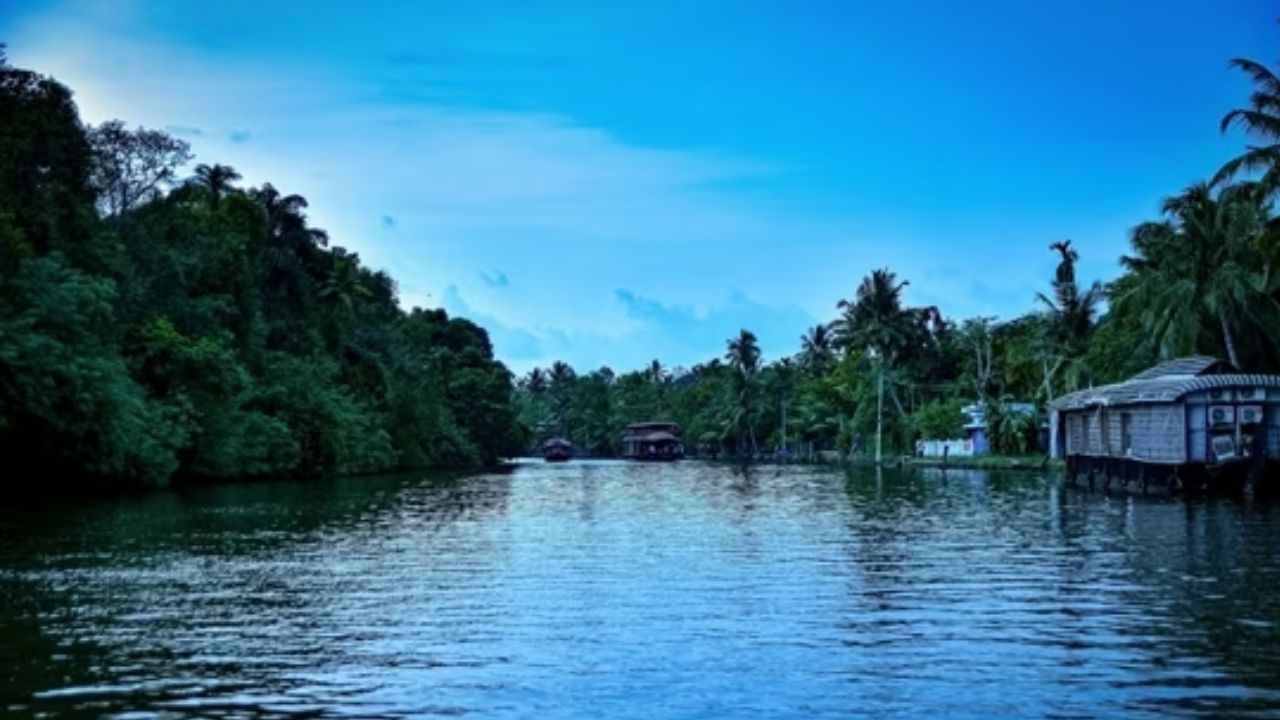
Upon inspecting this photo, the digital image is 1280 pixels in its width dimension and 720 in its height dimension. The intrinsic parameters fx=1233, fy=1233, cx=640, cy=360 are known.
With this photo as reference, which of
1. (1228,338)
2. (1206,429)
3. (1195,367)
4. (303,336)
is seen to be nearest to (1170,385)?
(1206,429)

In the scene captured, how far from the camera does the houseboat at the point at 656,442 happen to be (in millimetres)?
135250

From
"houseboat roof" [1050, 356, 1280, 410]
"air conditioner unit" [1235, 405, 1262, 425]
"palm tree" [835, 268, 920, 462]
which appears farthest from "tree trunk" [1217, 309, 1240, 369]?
"palm tree" [835, 268, 920, 462]

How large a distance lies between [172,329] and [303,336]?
76.1ft

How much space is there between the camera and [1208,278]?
5016 centimetres

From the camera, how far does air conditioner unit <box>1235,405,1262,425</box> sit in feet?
132

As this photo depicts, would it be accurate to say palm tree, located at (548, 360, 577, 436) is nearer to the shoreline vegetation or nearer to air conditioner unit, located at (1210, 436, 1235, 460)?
the shoreline vegetation

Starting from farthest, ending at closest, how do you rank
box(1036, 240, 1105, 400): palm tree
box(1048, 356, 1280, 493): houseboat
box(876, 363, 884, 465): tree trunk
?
box(876, 363, 884, 465): tree trunk, box(1036, 240, 1105, 400): palm tree, box(1048, 356, 1280, 493): houseboat

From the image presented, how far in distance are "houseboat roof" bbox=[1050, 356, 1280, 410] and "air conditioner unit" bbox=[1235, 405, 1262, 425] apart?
73 cm

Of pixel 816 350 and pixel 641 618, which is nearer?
pixel 641 618

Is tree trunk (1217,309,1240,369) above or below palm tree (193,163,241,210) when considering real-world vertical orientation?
below

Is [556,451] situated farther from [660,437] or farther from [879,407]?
[879,407]

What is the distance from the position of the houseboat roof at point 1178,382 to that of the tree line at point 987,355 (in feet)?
13.9

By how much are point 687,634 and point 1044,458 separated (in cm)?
6258

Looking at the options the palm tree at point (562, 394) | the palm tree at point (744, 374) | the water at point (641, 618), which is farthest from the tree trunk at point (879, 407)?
the palm tree at point (562, 394)
